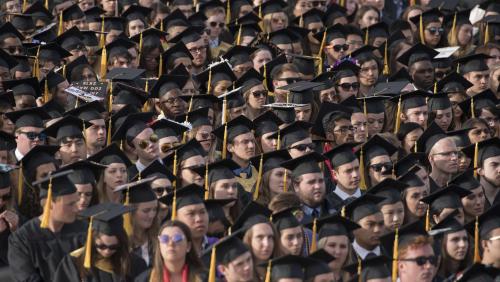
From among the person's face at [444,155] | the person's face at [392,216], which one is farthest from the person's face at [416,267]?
the person's face at [444,155]

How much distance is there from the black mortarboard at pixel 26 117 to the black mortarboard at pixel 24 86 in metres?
0.99

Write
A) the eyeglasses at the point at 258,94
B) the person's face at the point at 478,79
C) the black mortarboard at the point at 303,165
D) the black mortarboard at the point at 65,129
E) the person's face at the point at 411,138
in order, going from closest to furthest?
the black mortarboard at the point at 303,165, the black mortarboard at the point at 65,129, the person's face at the point at 411,138, the eyeglasses at the point at 258,94, the person's face at the point at 478,79

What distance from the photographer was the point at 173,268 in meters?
11.5

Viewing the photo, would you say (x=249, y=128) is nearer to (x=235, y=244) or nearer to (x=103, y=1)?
(x=235, y=244)

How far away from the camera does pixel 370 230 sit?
12898 millimetres

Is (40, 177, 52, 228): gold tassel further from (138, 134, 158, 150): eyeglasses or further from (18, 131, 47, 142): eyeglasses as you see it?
(138, 134, 158, 150): eyeglasses

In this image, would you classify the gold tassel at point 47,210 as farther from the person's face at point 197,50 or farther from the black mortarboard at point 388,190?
the person's face at point 197,50

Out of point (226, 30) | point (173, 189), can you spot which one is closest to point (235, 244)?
point (173, 189)

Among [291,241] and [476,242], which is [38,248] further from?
[476,242]

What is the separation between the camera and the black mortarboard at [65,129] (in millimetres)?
13883

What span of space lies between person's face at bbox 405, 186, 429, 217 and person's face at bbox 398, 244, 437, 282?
63.8 inches

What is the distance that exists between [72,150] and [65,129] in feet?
0.78

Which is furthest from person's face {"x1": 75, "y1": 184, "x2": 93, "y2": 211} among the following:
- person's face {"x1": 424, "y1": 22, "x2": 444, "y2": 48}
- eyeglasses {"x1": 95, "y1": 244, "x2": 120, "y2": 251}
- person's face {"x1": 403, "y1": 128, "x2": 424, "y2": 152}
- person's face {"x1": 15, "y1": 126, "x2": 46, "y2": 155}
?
person's face {"x1": 424, "y1": 22, "x2": 444, "y2": 48}

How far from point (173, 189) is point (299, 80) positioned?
3.73 m
